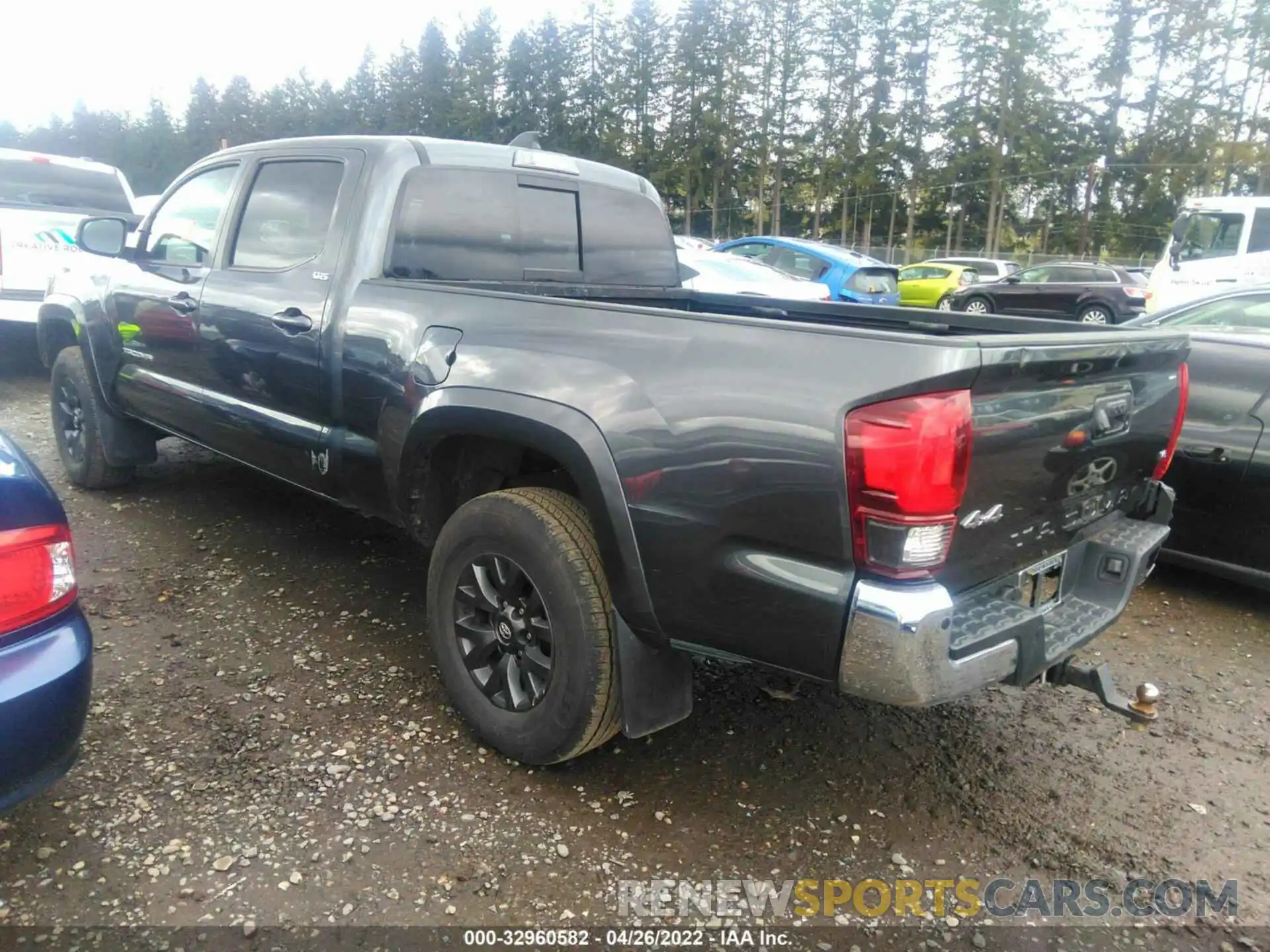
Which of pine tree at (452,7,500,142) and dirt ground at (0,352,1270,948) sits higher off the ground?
pine tree at (452,7,500,142)

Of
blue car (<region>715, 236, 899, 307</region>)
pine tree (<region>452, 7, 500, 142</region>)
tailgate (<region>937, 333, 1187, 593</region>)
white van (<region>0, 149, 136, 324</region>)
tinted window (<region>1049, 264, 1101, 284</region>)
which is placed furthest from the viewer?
pine tree (<region>452, 7, 500, 142</region>)

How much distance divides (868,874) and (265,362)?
2.82 m

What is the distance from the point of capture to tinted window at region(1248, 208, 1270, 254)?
14.2 metres

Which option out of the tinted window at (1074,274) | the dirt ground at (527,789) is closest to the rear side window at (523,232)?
the dirt ground at (527,789)

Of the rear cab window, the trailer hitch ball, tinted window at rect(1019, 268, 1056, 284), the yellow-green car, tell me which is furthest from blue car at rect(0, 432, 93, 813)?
the yellow-green car

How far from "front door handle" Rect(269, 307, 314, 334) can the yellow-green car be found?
20493 mm

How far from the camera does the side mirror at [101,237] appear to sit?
4398mm

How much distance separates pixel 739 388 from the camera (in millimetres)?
2109

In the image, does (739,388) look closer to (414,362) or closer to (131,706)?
(414,362)

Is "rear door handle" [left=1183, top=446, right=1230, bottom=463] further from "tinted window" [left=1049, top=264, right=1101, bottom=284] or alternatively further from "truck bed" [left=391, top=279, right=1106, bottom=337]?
"tinted window" [left=1049, top=264, right=1101, bottom=284]

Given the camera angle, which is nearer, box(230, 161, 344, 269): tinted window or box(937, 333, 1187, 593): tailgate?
box(937, 333, 1187, 593): tailgate

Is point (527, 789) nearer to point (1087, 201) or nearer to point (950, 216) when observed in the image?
point (1087, 201)

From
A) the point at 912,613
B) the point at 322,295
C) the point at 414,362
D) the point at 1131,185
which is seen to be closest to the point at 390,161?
the point at 322,295

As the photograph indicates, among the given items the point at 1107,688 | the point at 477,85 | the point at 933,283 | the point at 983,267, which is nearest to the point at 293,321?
the point at 1107,688
